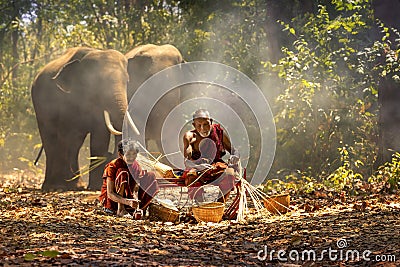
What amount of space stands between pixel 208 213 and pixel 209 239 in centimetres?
115

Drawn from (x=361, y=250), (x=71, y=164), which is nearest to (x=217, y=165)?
(x=361, y=250)

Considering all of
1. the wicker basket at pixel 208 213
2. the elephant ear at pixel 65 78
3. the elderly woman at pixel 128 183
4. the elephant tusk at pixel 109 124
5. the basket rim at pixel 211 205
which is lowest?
the wicker basket at pixel 208 213

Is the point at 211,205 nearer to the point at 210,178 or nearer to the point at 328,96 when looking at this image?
the point at 210,178

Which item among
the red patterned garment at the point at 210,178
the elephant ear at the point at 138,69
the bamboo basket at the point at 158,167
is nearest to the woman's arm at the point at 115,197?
the bamboo basket at the point at 158,167

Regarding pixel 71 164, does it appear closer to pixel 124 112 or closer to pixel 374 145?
pixel 124 112

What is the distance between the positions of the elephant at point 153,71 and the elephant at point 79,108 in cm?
66

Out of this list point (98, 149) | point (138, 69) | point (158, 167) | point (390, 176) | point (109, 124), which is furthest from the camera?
point (138, 69)

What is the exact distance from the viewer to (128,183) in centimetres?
932

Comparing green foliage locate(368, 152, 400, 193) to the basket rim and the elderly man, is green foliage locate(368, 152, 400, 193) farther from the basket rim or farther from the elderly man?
the basket rim

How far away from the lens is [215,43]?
19.0 meters

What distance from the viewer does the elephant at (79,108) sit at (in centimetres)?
1476

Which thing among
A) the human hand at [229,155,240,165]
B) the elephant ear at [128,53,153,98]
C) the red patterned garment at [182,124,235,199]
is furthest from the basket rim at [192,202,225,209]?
the elephant ear at [128,53,153,98]

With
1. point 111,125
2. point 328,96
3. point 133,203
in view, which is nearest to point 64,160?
point 111,125

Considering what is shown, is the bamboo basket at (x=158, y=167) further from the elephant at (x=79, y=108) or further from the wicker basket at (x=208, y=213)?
the elephant at (x=79, y=108)
